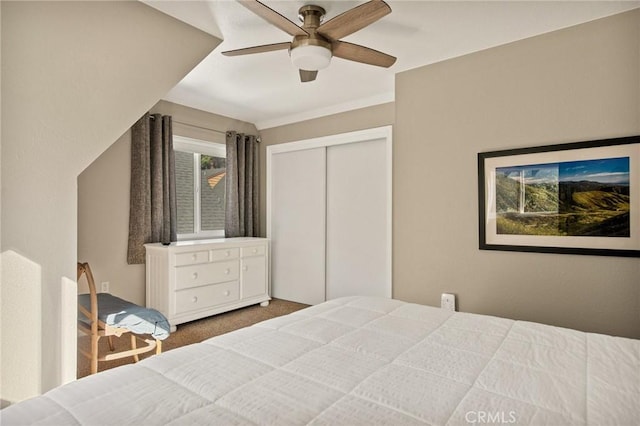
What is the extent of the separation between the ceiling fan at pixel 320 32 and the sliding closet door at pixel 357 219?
168 centimetres

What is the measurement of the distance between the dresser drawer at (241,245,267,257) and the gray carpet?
0.64 metres

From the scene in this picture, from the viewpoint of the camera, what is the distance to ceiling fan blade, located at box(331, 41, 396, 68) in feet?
6.92

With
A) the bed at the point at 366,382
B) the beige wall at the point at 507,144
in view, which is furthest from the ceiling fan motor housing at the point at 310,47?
the bed at the point at 366,382

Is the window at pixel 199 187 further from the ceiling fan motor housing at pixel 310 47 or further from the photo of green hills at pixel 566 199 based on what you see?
the photo of green hills at pixel 566 199

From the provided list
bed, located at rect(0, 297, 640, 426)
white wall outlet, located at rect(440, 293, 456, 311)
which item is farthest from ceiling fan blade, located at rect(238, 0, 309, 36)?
white wall outlet, located at rect(440, 293, 456, 311)

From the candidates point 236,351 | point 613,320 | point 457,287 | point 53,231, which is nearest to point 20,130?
point 53,231

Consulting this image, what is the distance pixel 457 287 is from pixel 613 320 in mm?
978

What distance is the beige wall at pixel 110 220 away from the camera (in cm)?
328

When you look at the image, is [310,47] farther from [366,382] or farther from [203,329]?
[203,329]

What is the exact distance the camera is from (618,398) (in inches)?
40.4

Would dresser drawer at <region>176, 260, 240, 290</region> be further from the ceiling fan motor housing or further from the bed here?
the ceiling fan motor housing

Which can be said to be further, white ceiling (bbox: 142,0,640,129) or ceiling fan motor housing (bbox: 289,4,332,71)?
white ceiling (bbox: 142,0,640,129)

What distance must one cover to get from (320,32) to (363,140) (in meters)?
2.10

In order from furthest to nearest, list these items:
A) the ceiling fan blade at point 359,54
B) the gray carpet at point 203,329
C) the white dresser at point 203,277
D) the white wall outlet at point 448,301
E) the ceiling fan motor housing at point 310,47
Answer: the white dresser at point 203,277
the white wall outlet at point 448,301
the gray carpet at point 203,329
the ceiling fan blade at point 359,54
the ceiling fan motor housing at point 310,47
